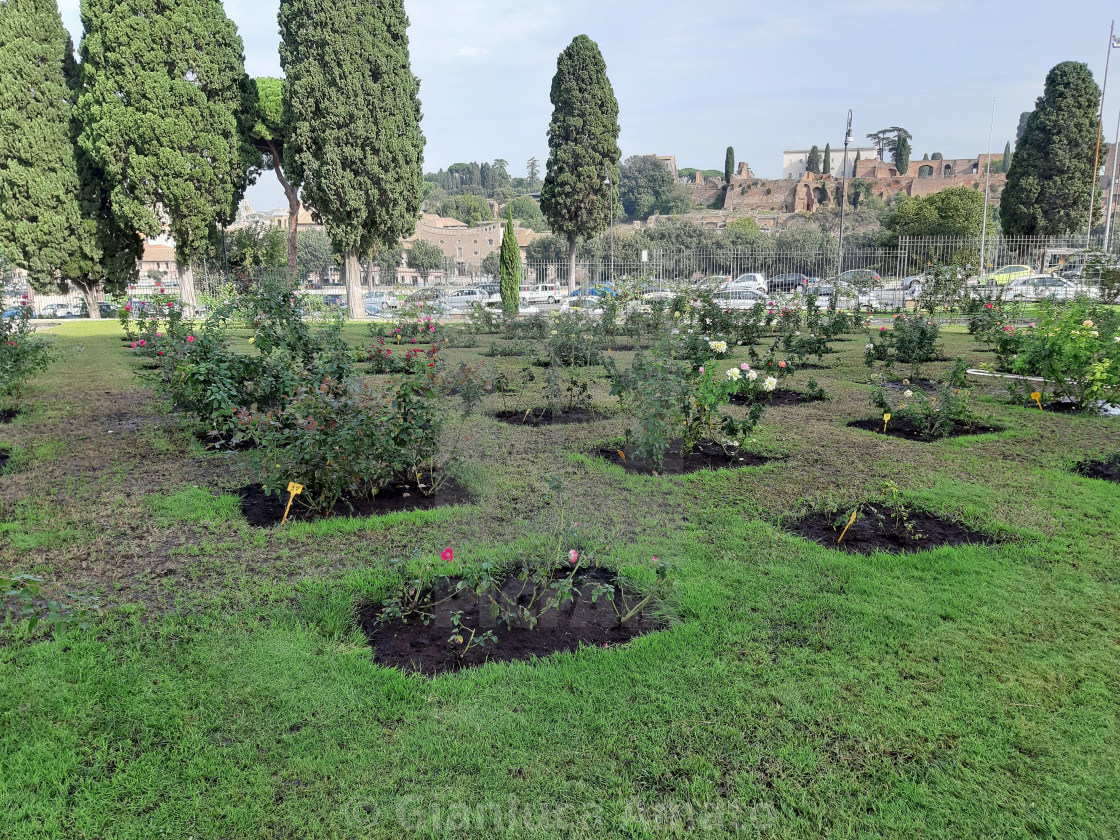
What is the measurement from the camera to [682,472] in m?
5.01

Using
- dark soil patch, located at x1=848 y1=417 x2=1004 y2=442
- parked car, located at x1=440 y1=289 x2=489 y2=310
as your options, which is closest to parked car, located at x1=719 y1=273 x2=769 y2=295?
parked car, located at x1=440 y1=289 x2=489 y2=310

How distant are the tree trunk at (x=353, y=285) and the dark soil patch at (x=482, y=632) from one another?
20.4 metres

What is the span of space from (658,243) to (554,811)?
167 ft

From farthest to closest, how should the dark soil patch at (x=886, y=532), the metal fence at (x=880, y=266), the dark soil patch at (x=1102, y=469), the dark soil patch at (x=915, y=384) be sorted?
the metal fence at (x=880, y=266), the dark soil patch at (x=915, y=384), the dark soil patch at (x=1102, y=469), the dark soil patch at (x=886, y=532)

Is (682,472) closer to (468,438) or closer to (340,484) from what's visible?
(468,438)

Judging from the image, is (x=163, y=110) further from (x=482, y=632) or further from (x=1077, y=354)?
(x=1077, y=354)

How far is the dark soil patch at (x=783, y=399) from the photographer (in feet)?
24.2

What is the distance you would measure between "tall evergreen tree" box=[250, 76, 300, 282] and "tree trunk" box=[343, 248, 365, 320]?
186 centimetres

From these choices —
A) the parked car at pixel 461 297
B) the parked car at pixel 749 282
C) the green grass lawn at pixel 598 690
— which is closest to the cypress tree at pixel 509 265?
the parked car at pixel 461 297

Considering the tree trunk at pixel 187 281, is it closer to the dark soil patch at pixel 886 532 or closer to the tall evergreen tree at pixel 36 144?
the tall evergreen tree at pixel 36 144

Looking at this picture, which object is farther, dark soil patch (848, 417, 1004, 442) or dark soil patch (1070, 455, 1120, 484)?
dark soil patch (848, 417, 1004, 442)

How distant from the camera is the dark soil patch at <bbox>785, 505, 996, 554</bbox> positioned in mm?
3648

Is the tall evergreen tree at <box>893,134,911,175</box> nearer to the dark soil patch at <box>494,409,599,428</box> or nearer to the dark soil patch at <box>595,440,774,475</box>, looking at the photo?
the dark soil patch at <box>494,409,599,428</box>

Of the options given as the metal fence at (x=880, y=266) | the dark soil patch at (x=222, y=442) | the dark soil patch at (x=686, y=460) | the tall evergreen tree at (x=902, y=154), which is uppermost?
the tall evergreen tree at (x=902, y=154)
